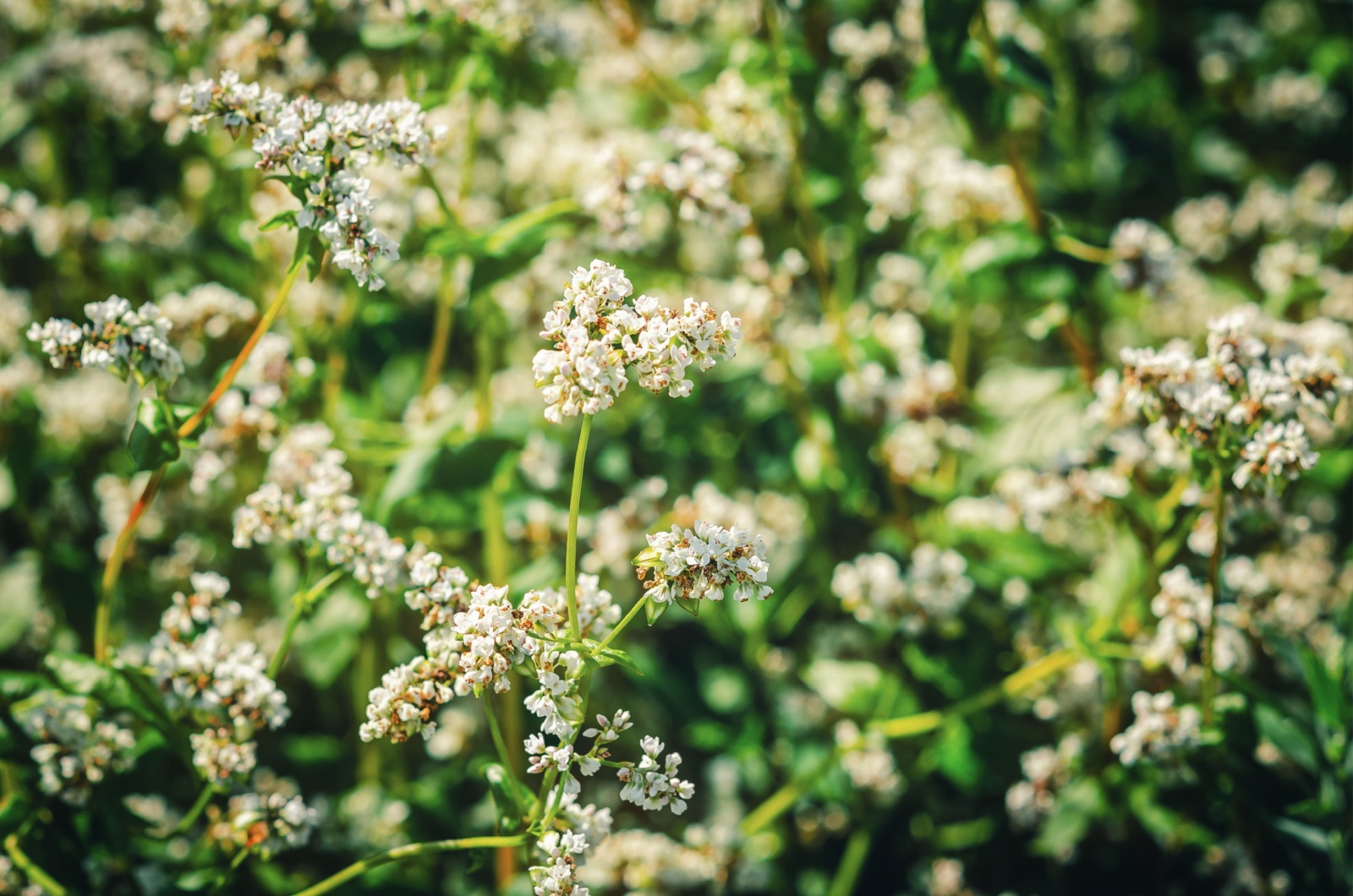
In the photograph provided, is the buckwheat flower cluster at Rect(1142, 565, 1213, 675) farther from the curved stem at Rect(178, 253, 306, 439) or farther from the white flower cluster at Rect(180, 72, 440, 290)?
the curved stem at Rect(178, 253, 306, 439)

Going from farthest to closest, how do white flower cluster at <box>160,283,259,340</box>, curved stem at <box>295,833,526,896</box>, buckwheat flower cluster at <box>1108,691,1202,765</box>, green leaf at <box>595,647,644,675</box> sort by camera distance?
white flower cluster at <box>160,283,259,340</box> → buckwheat flower cluster at <box>1108,691,1202,765</box> → curved stem at <box>295,833,526,896</box> → green leaf at <box>595,647,644,675</box>

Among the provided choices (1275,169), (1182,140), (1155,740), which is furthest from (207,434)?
(1275,169)

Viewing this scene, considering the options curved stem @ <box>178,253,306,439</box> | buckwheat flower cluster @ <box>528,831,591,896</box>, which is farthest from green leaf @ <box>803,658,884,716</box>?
curved stem @ <box>178,253,306,439</box>

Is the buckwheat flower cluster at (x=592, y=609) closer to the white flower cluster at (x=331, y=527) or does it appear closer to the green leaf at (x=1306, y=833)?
the white flower cluster at (x=331, y=527)

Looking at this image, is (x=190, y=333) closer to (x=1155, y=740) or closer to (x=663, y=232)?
(x=663, y=232)

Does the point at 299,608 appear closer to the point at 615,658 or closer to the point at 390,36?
the point at 615,658

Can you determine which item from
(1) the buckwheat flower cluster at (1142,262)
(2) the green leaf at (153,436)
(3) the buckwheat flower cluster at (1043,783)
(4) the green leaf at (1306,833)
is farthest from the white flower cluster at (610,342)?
(4) the green leaf at (1306,833)

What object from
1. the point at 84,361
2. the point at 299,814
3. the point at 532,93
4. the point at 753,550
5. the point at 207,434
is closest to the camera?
the point at 753,550
